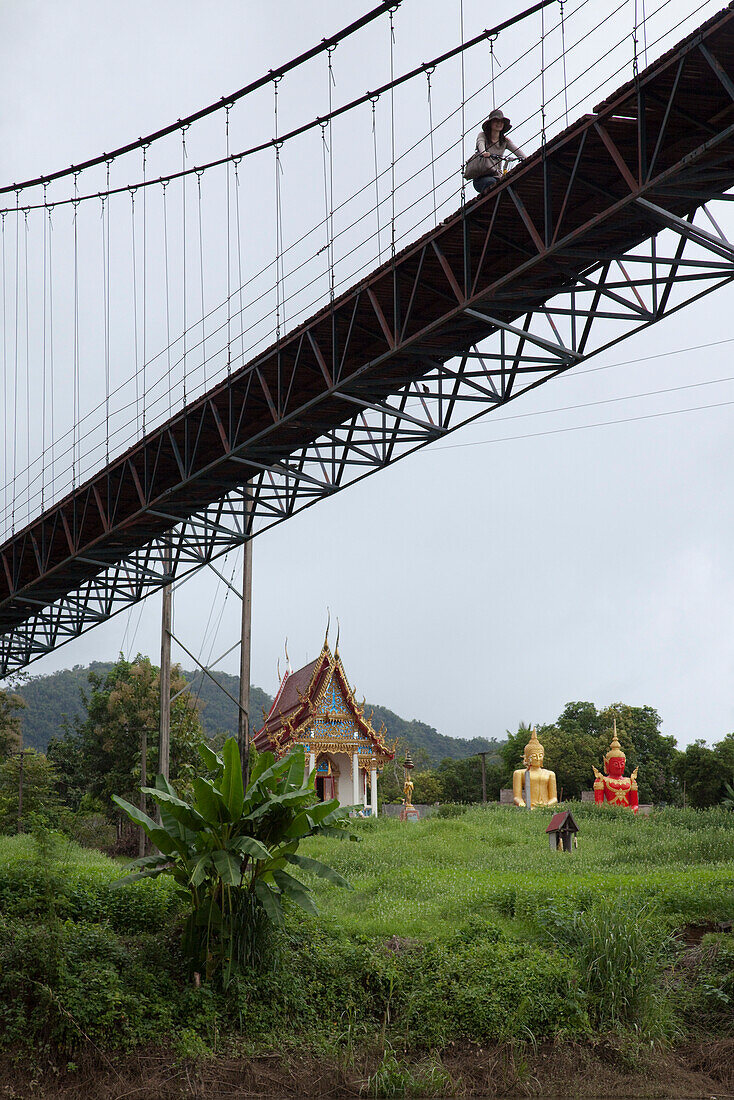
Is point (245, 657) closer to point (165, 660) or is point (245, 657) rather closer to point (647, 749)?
point (165, 660)

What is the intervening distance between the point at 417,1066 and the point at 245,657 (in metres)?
12.1

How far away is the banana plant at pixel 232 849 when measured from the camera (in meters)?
11.6

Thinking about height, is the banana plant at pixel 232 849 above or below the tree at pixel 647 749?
below

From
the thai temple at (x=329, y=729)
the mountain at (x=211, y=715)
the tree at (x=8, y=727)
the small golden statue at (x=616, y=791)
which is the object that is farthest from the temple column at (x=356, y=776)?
the mountain at (x=211, y=715)

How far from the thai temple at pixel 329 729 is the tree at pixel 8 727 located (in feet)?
67.1

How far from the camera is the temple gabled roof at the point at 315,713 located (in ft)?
A: 118

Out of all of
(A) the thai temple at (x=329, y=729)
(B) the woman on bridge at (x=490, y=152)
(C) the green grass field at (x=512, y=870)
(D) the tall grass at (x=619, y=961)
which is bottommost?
(D) the tall grass at (x=619, y=961)

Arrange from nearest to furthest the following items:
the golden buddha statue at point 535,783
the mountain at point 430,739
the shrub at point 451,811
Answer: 1. the shrub at point 451,811
2. the golden buddha statue at point 535,783
3. the mountain at point 430,739

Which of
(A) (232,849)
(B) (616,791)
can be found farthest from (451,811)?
(A) (232,849)

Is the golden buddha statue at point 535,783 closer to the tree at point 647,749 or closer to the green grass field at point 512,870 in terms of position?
the green grass field at point 512,870

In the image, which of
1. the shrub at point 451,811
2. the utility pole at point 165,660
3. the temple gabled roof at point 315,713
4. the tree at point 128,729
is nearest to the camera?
the utility pole at point 165,660

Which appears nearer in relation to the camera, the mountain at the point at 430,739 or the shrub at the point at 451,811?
the shrub at the point at 451,811

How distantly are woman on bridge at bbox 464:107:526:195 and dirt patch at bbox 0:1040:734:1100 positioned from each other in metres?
9.68

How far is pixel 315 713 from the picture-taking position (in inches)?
1425
